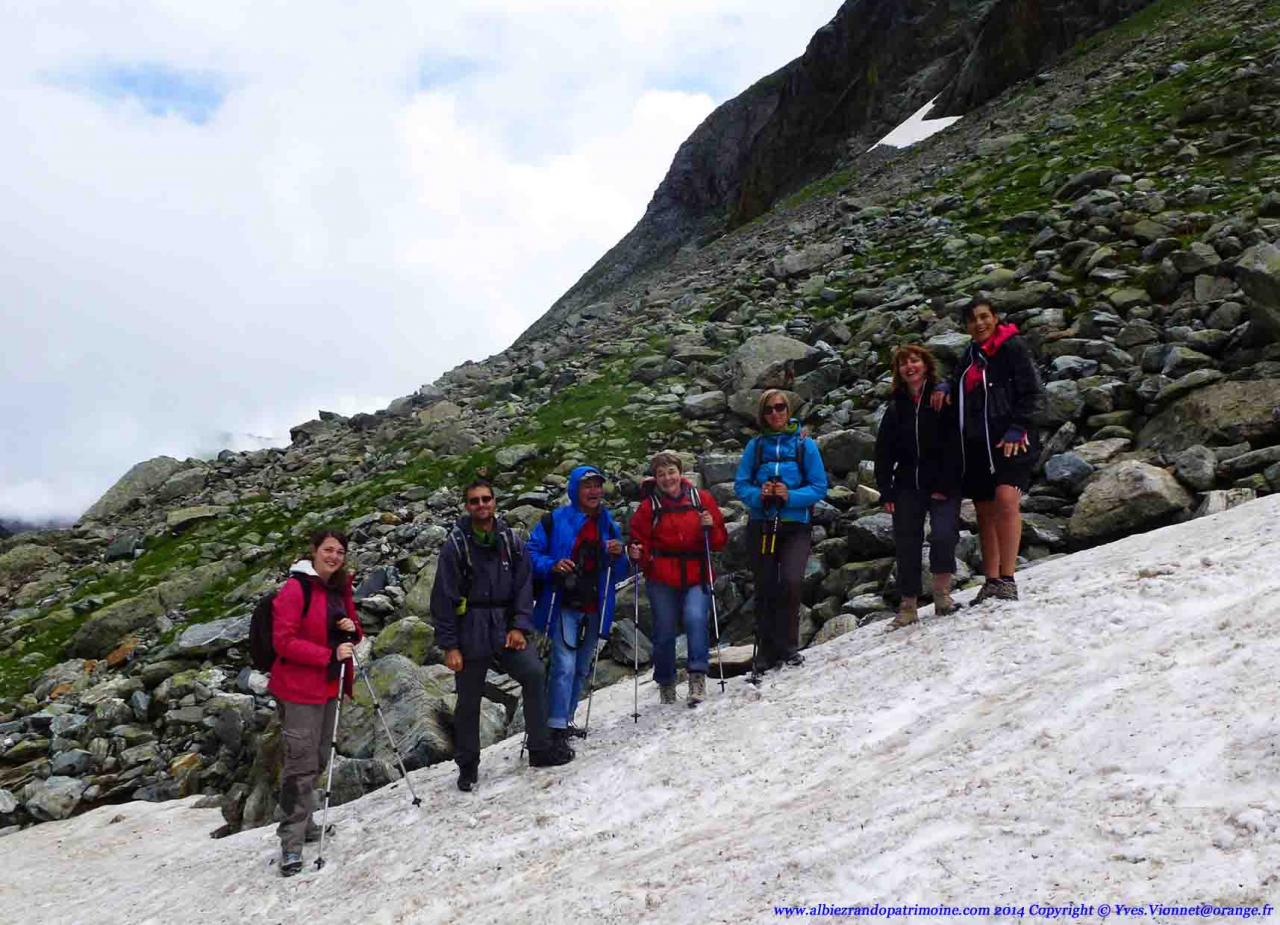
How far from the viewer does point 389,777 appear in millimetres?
10438

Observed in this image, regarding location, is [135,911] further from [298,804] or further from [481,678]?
[481,678]

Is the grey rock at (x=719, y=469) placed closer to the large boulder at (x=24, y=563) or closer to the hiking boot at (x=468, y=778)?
the hiking boot at (x=468, y=778)

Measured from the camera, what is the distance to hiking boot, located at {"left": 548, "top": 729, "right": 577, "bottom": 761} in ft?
29.0

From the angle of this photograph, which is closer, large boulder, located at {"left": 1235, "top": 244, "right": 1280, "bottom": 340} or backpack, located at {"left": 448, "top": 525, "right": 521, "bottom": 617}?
backpack, located at {"left": 448, "top": 525, "right": 521, "bottom": 617}

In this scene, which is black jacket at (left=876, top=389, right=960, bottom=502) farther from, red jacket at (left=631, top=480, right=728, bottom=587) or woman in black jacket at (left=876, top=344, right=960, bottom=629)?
red jacket at (left=631, top=480, right=728, bottom=587)

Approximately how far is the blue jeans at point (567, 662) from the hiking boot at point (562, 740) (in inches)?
2.1

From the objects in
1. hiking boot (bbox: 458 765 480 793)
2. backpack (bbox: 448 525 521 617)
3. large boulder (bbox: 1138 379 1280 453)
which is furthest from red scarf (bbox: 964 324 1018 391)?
hiking boot (bbox: 458 765 480 793)

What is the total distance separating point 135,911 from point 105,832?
14.1ft

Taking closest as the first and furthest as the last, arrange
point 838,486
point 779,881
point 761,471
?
point 779,881
point 761,471
point 838,486

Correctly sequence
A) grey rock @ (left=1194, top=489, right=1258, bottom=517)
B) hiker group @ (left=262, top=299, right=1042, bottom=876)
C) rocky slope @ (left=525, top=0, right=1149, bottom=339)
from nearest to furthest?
hiker group @ (left=262, top=299, right=1042, bottom=876), grey rock @ (left=1194, top=489, right=1258, bottom=517), rocky slope @ (left=525, top=0, right=1149, bottom=339)

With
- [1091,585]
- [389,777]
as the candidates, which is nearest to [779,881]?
[1091,585]

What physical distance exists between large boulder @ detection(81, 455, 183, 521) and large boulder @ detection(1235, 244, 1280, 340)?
113ft

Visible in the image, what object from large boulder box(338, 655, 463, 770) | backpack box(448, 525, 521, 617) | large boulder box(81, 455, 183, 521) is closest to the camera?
backpack box(448, 525, 521, 617)

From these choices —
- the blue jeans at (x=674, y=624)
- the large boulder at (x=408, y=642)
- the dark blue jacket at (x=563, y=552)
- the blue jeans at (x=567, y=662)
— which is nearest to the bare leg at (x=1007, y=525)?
the blue jeans at (x=674, y=624)
